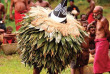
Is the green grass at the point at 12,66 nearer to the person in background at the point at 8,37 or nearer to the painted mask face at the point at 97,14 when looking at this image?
the person in background at the point at 8,37

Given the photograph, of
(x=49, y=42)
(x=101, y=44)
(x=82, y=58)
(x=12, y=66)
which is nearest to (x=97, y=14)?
(x=101, y=44)

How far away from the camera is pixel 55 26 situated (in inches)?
171

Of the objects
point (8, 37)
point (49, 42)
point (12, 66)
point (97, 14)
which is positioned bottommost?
point (12, 66)

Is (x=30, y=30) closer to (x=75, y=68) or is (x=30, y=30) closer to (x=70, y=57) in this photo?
(x=70, y=57)

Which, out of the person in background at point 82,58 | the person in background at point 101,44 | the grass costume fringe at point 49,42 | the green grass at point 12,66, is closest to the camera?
the grass costume fringe at point 49,42

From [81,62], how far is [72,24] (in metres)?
0.91

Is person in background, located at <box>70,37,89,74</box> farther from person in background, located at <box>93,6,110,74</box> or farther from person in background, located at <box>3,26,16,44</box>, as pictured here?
person in background, located at <box>3,26,16,44</box>

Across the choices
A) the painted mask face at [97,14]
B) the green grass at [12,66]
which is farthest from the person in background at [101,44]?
the green grass at [12,66]

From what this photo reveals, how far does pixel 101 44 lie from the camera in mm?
5531

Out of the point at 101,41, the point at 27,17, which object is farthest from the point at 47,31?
the point at 101,41

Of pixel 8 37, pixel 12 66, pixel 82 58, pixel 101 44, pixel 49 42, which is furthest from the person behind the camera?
pixel 8 37

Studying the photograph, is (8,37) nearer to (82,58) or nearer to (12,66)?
(12,66)

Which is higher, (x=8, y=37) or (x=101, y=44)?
(x=101, y=44)

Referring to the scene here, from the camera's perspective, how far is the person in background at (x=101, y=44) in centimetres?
552
